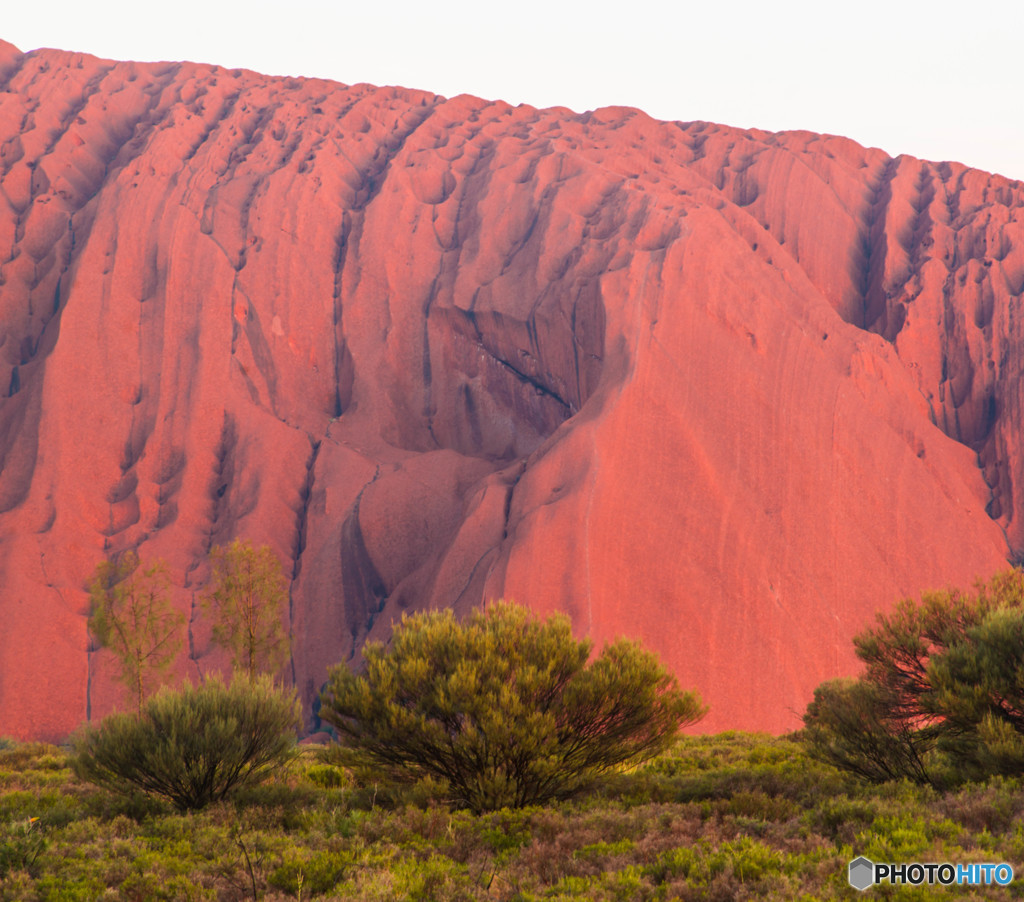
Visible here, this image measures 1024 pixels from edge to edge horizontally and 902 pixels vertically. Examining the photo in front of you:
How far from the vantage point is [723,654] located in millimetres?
34594

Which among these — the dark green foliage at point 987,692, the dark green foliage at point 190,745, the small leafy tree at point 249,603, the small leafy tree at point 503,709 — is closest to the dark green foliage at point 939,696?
the dark green foliage at point 987,692

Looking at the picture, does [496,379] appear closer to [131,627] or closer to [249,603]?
[249,603]

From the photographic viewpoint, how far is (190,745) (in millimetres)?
12781

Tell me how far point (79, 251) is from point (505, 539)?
36799 mm

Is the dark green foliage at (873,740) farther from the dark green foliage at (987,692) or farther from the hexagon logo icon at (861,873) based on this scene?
the hexagon logo icon at (861,873)

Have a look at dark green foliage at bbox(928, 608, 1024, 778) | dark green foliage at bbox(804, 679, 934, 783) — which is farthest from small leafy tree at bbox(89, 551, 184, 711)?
dark green foliage at bbox(928, 608, 1024, 778)

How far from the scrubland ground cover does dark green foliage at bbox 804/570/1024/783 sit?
0.57 metres

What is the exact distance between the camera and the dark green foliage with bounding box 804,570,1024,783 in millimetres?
11758

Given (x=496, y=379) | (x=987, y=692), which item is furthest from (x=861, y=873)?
(x=496, y=379)

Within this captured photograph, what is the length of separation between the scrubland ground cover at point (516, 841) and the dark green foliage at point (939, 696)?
1.86 feet

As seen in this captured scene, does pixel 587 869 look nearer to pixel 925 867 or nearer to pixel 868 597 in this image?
pixel 925 867

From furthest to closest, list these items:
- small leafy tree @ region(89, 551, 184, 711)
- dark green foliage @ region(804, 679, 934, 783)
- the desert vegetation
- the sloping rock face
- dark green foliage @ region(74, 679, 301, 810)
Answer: the sloping rock face
small leafy tree @ region(89, 551, 184, 711)
dark green foliage @ region(804, 679, 934, 783)
dark green foliage @ region(74, 679, 301, 810)
the desert vegetation

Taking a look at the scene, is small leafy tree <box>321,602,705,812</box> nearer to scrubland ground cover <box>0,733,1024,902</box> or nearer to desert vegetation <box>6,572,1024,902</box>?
desert vegetation <box>6,572,1024,902</box>

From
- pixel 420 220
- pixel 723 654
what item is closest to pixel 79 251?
pixel 420 220
